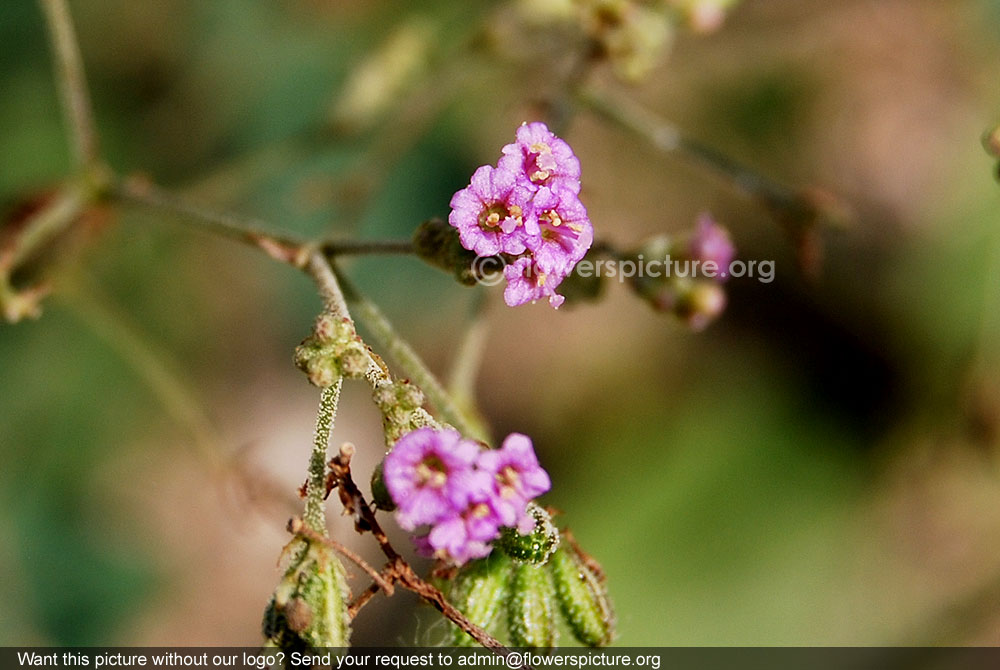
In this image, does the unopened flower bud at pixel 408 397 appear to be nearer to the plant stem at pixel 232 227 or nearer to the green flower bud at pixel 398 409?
the green flower bud at pixel 398 409

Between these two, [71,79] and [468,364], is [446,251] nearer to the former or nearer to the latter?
[468,364]

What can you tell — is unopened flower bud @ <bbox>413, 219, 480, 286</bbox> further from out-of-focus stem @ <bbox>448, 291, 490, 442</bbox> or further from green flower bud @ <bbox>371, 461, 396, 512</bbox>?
out-of-focus stem @ <bbox>448, 291, 490, 442</bbox>

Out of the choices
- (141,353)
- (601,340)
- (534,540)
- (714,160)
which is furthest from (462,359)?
(601,340)

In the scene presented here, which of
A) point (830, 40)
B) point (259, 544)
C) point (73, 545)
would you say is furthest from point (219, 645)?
point (830, 40)

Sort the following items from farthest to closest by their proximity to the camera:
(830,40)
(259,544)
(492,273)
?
(259,544)
(830,40)
(492,273)

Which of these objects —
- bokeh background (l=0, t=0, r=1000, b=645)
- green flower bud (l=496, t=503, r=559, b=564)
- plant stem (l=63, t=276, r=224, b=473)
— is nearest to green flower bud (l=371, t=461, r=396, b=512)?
green flower bud (l=496, t=503, r=559, b=564)

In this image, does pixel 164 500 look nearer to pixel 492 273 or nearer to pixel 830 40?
pixel 492 273
